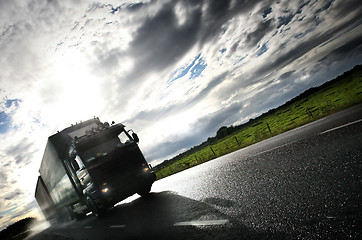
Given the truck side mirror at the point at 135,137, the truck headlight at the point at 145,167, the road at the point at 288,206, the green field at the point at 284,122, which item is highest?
the truck side mirror at the point at 135,137

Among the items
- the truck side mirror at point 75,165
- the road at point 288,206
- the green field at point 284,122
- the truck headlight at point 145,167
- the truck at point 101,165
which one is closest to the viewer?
the road at point 288,206

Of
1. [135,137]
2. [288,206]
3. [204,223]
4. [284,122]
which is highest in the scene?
[135,137]

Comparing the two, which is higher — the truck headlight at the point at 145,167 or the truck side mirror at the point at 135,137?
the truck side mirror at the point at 135,137

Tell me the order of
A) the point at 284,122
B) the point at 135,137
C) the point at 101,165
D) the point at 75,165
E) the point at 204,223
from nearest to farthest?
1. the point at 204,223
2. the point at 101,165
3. the point at 75,165
4. the point at 135,137
5. the point at 284,122

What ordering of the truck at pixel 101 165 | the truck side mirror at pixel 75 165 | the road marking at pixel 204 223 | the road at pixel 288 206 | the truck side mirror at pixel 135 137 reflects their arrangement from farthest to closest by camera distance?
the truck side mirror at pixel 135 137 → the truck side mirror at pixel 75 165 → the truck at pixel 101 165 → the road marking at pixel 204 223 → the road at pixel 288 206

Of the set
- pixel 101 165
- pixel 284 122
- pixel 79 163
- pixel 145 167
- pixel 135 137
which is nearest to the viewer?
pixel 101 165

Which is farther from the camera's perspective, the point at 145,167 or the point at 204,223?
the point at 145,167

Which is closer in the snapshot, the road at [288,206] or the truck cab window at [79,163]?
the road at [288,206]

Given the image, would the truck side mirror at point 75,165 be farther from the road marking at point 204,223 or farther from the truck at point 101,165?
the road marking at point 204,223

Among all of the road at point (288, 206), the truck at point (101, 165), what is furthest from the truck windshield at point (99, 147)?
the road at point (288, 206)

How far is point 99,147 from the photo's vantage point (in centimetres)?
910

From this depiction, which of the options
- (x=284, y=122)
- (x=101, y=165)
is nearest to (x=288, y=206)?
(x=101, y=165)

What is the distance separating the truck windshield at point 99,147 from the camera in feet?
29.0

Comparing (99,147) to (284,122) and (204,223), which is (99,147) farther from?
(284,122)
